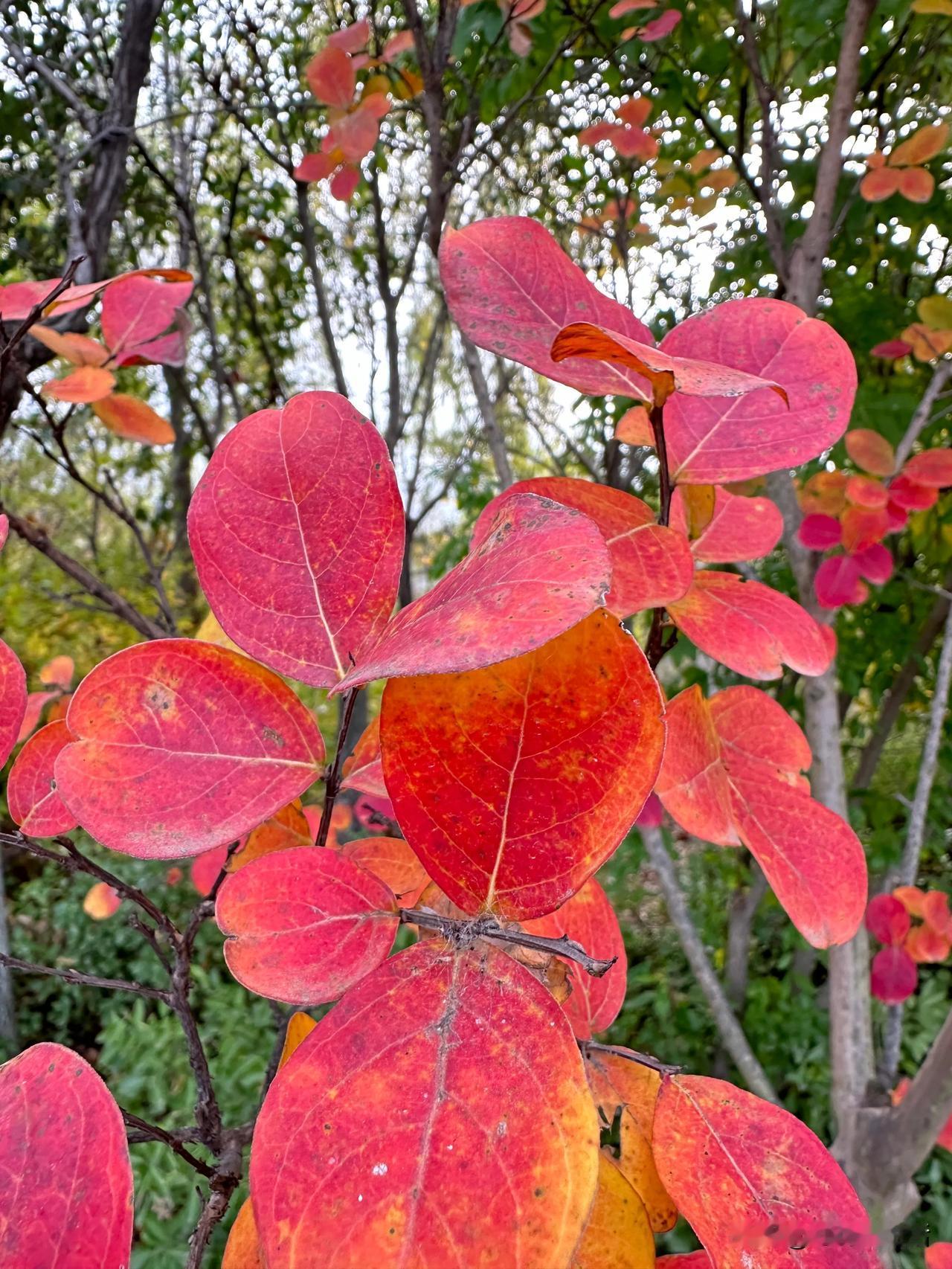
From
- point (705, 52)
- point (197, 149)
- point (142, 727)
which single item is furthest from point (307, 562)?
point (197, 149)

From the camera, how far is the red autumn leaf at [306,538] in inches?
11.5

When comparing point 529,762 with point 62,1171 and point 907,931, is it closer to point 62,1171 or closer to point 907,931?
point 62,1171

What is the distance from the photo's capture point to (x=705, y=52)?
1275 millimetres

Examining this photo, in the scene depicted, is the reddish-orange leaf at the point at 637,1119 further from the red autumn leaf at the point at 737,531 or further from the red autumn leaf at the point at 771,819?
the red autumn leaf at the point at 737,531

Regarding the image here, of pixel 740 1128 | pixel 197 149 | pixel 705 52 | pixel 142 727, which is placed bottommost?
pixel 740 1128

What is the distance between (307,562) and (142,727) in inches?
3.4

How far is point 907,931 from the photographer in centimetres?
96

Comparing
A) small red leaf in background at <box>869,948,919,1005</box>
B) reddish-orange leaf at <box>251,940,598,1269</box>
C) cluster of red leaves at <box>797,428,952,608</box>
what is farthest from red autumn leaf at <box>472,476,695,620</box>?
small red leaf in background at <box>869,948,919,1005</box>

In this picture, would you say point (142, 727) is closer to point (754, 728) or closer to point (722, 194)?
point (754, 728)

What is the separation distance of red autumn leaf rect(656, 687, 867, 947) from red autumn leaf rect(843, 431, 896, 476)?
624mm

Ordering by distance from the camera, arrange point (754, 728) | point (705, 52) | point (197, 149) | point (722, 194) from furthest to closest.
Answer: point (197, 149) < point (722, 194) < point (705, 52) < point (754, 728)

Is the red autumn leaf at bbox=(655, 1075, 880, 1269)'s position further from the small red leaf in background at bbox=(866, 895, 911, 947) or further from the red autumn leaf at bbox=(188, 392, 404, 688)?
the small red leaf in background at bbox=(866, 895, 911, 947)

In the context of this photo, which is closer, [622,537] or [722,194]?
[622,537]

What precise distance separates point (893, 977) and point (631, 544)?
863 millimetres
